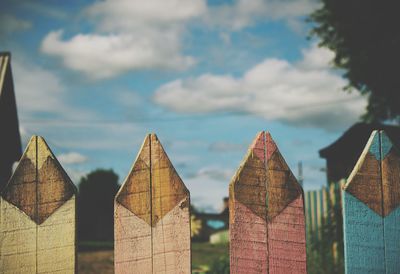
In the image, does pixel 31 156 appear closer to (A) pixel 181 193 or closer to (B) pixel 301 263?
(A) pixel 181 193

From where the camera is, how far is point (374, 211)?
186cm

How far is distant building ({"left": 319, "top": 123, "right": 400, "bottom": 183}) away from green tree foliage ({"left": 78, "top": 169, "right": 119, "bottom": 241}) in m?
26.2

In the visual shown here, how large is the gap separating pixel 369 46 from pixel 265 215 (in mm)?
13812

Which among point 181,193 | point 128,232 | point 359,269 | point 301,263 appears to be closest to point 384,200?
point 359,269

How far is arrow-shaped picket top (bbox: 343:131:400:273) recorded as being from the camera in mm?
1813

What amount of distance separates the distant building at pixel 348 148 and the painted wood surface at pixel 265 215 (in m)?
11.4

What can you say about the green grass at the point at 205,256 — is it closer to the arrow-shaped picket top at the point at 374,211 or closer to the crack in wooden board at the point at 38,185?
the arrow-shaped picket top at the point at 374,211

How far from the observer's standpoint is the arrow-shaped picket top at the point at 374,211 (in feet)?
5.95

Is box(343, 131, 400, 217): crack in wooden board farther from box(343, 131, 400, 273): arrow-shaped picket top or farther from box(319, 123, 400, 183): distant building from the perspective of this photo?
box(319, 123, 400, 183): distant building

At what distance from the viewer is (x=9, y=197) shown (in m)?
1.78

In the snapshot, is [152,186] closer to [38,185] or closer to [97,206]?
[38,185]

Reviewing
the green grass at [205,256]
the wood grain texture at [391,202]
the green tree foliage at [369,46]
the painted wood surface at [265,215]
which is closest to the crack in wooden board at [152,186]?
the painted wood surface at [265,215]

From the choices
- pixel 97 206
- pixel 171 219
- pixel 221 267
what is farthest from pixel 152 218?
pixel 97 206

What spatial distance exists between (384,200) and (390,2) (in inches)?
533
